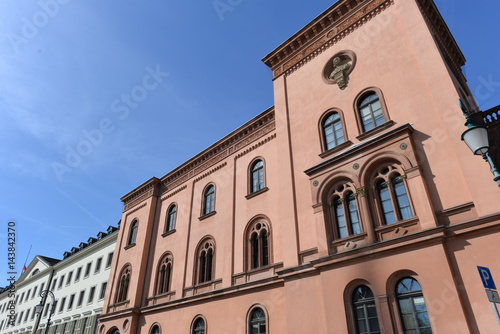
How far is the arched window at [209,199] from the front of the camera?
19.4 metres

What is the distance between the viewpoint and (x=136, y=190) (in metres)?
25.9

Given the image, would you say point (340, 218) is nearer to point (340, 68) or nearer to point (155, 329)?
point (340, 68)

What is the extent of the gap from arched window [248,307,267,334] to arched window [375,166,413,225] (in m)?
6.33

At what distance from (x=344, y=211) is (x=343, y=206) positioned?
0.61 ft

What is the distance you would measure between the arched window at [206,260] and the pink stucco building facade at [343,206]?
7 centimetres

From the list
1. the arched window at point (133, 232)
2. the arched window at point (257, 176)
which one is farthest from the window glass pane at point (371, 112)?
the arched window at point (133, 232)

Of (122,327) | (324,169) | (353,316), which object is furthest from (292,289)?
(122,327)

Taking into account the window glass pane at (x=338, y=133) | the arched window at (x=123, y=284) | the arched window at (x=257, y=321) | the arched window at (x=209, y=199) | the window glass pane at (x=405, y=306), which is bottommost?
the window glass pane at (x=405, y=306)

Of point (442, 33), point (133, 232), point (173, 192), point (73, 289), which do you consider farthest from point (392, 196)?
point (73, 289)

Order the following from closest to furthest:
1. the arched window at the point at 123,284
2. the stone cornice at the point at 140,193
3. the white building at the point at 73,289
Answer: the arched window at the point at 123,284 → the stone cornice at the point at 140,193 → the white building at the point at 73,289

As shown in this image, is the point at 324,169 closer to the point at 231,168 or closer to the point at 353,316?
the point at 353,316

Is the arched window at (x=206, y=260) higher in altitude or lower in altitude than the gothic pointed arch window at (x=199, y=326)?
higher

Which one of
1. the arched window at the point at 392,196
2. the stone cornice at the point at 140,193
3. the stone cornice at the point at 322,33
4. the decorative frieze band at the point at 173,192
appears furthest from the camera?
the stone cornice at the point at 140,193

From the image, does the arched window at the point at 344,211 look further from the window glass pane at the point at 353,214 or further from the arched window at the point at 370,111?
the arched window at the point at 370,111
